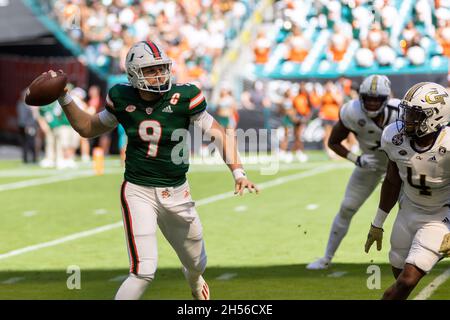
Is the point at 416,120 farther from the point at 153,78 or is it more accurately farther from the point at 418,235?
the point at 153,78

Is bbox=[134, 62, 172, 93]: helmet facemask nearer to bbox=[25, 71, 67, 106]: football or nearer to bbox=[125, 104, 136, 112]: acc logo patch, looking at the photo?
bbox=[125, 104, 136, 112]: acc logo patch

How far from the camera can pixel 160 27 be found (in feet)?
91.1

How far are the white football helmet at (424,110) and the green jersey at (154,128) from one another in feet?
4.55

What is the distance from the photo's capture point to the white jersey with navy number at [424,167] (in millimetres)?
6676

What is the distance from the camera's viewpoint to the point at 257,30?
28.7 metres

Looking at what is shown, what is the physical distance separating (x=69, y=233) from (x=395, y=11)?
54.9ft

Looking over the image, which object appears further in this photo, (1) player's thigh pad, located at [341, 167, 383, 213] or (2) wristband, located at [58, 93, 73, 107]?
(1) player's thigh pad, located at [341, 167, 383, 213]

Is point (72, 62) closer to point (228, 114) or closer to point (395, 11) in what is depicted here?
point (228, 114)

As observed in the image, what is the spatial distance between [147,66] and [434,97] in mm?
1914

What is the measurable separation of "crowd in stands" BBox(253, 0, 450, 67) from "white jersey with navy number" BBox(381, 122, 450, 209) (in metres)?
19.6

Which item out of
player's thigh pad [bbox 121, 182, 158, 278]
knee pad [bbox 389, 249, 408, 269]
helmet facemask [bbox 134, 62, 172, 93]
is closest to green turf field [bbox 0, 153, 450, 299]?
Answer: knee pad [bbox 389, 249, 408, 269]

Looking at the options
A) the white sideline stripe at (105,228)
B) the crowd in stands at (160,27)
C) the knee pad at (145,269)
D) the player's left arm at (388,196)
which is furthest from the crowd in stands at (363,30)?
the knee pad at (145,269)

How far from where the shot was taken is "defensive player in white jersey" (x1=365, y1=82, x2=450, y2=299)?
6.57 meters
